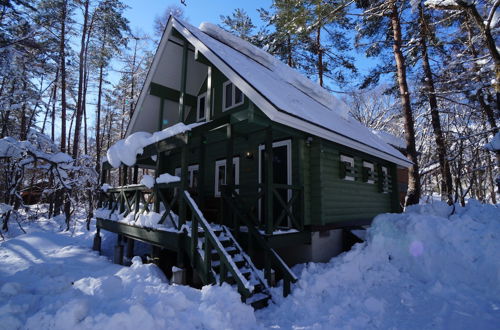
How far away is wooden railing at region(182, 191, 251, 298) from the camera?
456 cm

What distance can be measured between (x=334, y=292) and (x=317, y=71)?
1515 cm

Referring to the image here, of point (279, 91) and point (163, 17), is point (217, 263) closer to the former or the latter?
point (279, 91)

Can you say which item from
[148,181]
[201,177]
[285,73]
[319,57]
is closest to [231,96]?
[285,73]

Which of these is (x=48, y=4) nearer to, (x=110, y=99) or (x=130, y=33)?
(x=130, y=33)

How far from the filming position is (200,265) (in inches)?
208

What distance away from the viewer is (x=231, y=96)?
900 cm

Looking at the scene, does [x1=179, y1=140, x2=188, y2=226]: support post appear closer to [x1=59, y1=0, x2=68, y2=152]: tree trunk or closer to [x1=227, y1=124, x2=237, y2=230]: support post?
[x1=227, y1=124, x2=237, y2=230]: support post

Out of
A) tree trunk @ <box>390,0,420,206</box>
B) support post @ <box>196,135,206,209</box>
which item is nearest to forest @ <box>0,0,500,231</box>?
tree trunk @ <box>390,0,420,206</box>

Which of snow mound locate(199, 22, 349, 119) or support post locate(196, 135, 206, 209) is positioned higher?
snow mound locate(199, 22, 349, 119)

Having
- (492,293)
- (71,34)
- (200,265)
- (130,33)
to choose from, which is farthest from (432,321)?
(130,33)

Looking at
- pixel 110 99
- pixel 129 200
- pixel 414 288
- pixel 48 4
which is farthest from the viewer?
pixel 110 99

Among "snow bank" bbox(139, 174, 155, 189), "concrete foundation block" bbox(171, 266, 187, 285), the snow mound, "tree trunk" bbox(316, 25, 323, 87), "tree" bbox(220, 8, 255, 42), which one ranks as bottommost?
"concrete foundation block" bbox(171, 266, 187, 285)

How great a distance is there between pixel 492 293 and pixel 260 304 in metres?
4.51

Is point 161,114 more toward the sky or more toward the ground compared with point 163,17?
more toward the ground
